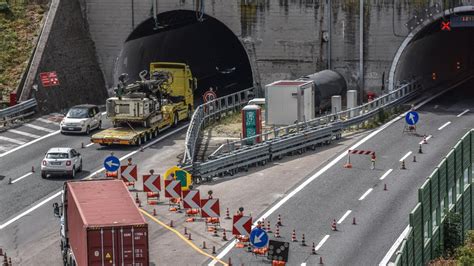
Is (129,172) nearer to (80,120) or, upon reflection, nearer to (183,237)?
(183,237)

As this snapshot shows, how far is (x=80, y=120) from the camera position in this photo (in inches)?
2452

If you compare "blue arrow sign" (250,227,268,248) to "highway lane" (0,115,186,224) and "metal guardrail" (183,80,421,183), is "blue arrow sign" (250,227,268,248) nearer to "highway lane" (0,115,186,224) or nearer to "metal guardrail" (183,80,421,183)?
"metal guardrail" (183,80,421,183)

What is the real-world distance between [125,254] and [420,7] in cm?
3864

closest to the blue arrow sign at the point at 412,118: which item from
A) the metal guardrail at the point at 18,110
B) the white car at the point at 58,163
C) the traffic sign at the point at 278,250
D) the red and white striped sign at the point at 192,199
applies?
the red and white striped sign at the point at 192,199

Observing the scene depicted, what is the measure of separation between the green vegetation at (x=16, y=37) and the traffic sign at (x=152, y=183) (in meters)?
22.8

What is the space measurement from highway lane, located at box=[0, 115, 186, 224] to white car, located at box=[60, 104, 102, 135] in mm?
430

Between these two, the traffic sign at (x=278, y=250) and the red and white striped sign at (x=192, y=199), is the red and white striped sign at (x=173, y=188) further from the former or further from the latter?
the traffic sign at (x=278, y=250)

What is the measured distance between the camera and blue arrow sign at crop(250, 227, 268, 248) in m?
36.8

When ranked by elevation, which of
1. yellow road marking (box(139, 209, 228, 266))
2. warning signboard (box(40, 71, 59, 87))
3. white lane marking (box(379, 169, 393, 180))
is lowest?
yellow road marking (box(139, 209, 228, 266))

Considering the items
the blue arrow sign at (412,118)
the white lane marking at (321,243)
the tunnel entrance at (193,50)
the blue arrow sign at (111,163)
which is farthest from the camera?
the tunnel entrance at (193,50)

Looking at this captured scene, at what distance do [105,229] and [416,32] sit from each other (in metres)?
39.0

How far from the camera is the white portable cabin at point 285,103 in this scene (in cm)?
5944

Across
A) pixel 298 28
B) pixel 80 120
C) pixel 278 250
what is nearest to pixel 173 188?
pixel 278 250

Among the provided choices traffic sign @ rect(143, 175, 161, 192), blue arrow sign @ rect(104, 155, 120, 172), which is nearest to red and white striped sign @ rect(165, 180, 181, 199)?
traffic sign @ rect(143, 175, 161, 192)
